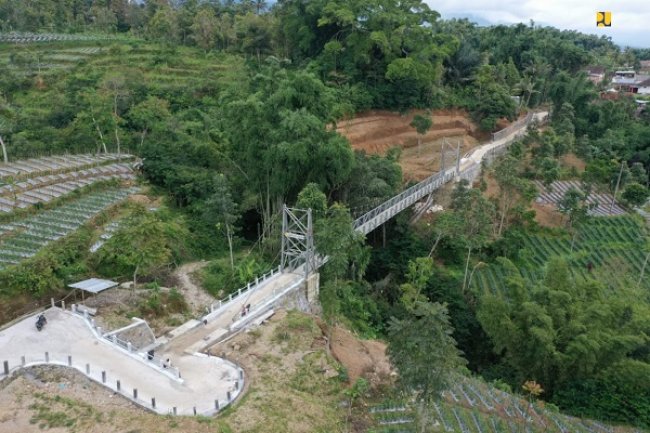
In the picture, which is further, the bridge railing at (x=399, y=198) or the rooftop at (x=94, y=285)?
the bridge railing at (x=399, y=198)

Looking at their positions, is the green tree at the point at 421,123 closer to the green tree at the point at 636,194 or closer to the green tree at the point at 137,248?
the green tree at the point at 636,194

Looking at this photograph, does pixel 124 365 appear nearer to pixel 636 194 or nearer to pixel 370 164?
pixel 370 164

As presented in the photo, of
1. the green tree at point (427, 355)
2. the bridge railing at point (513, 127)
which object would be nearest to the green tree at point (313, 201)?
the green tree at point (427, 355)

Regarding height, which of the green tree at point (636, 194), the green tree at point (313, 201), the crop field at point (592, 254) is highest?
the green tree at point (313, 201)

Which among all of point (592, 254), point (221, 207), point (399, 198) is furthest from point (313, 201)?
point (592, 254)

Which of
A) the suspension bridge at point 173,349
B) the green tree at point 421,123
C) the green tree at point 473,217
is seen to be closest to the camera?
the suspension bridge at point 173,349

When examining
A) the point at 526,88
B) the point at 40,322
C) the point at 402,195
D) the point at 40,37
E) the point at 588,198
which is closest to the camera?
the point at 40,322

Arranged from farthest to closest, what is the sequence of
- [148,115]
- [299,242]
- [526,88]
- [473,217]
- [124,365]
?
1. [526,88]
2. [148,115]
3. [473,217]
4. [299,242]
5. [124,365]
